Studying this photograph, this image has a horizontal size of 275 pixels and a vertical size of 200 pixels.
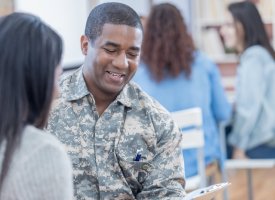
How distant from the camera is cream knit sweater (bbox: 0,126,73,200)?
1.31m

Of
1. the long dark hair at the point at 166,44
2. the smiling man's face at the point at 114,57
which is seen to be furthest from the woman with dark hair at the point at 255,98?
the smiling man's face at the point at 114,57

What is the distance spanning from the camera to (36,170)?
4.31 ft

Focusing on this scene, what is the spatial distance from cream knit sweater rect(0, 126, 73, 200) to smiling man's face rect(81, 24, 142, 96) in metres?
0.59

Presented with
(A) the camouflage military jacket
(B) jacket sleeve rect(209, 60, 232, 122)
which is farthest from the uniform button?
(B) jacket sleeve rect(209, 60, 232, 122)

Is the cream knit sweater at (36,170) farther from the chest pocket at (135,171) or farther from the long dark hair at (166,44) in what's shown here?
the long dark hair at (166,44)

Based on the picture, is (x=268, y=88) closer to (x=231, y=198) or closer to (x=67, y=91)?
(x=231, y=198)

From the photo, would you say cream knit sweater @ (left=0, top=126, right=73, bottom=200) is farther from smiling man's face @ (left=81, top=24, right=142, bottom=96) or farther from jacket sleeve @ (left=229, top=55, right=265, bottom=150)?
jacket sleeve @ (left=229, top=55, right=265, bottom=150)

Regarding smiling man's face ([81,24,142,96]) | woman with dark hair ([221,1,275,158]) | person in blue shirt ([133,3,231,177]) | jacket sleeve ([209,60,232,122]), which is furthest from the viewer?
woman with dark hair ([221,1,275,158])

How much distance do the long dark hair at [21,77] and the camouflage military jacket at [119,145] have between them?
1.87ft

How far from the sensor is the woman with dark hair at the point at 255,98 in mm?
3822

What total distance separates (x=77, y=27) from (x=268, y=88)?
1.14 m

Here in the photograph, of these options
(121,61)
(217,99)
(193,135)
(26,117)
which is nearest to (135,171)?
(121,61)

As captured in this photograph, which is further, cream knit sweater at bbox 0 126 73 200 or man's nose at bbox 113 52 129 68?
man's nose at bbox 113 52 129 68

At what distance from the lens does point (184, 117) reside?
304 cm
